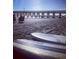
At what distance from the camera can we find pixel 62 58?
1336 mm

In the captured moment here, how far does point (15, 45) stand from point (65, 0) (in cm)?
76

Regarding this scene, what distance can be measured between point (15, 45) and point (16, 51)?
0.07 m

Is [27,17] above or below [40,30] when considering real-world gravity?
above

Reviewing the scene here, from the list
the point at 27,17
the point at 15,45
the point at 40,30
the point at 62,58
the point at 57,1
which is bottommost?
the point at 62,58

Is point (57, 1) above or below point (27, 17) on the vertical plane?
above

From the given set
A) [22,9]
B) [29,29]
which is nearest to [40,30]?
[29,29]
